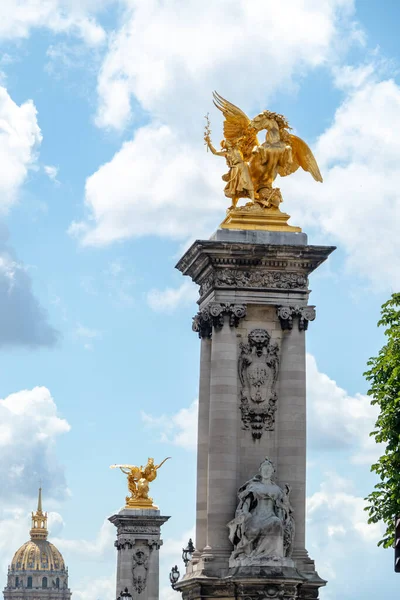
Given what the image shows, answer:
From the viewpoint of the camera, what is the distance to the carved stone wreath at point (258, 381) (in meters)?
49.6

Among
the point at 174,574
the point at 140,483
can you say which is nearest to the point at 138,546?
the point at 140,483

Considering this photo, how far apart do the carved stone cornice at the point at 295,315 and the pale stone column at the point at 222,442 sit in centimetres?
143

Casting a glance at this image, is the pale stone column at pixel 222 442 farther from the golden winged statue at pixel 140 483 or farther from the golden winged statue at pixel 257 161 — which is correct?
the golden winged statue at pixel 140 483

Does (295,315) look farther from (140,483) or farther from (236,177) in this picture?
(140,483)

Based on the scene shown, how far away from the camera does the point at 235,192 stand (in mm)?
51688

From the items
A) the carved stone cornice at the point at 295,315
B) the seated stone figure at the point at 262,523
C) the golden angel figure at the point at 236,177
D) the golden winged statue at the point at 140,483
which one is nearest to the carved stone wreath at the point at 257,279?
the carved stone cornice at the point at 295,315

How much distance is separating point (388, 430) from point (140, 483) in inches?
1772

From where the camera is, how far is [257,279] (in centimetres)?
5022

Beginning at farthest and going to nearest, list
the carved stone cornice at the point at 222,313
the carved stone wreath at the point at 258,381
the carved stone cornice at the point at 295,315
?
the carved stone cornice at the point at 295,315, the carved stone cornice at the point at 222,313, the carved stone wreath at the point at 258,381

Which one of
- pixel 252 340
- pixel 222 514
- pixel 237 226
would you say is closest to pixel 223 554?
pixel 222 514

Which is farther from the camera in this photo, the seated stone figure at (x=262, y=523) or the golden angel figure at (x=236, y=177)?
the golden angel figure at (x=236, y=177)

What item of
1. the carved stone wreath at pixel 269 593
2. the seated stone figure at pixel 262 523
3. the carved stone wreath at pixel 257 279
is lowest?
the carved stone wreath at pixel 269 593

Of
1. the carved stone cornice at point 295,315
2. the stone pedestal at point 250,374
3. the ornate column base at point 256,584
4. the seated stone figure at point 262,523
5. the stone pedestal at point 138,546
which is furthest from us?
the stone pedestal at point 138,546

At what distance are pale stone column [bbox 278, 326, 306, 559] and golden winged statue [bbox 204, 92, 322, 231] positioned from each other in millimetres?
3427
